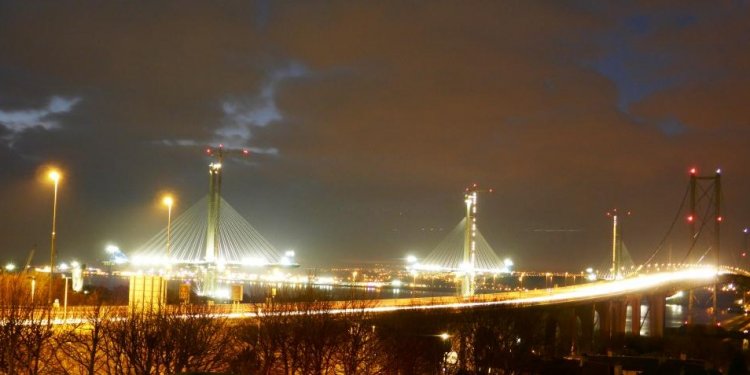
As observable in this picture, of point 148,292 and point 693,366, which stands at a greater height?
point 148,292

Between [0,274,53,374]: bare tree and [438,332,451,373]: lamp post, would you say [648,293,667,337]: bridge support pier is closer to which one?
[438,332,451,373]: lamp post

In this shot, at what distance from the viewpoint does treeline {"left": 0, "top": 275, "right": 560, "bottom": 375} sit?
70.6 feet

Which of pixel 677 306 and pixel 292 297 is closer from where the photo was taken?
pixel 292 297

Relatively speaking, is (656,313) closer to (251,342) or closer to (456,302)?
(456,302)

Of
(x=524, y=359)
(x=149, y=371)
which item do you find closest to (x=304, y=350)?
(x=149, y=371)

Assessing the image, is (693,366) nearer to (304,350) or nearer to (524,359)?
(524,359)

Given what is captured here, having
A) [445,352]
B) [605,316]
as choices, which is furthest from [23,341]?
[605,316]

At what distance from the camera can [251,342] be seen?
89.4ft

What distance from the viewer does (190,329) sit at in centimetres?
2309

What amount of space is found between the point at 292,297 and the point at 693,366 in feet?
75.0

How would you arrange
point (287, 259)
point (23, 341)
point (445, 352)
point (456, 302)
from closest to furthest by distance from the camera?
point (23, 341) → point (445, 352) → point (456, 302) → point (287, 259)

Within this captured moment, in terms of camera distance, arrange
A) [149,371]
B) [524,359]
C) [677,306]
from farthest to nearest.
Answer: [677,306] < [524,359] < [149,371]

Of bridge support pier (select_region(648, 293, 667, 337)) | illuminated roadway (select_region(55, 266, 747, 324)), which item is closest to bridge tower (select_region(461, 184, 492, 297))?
illuminated roadway (select_region(55, 266, 747, 324))

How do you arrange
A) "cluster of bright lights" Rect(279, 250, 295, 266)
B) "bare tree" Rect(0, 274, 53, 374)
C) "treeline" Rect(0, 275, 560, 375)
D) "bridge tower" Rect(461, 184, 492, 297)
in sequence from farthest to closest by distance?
"cluster of bright lights" Rect(279, 250, 295, 266), "bridge tower" Rect(461, 184, 492, 297), "treeline" Rect(0, 275, 560, 375), "bare tree" Rect(0, 274, 53, 374)
